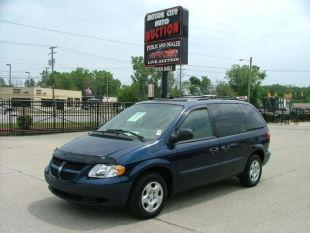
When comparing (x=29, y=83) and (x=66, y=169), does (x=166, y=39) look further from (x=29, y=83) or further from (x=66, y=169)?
(x=29, y=83)

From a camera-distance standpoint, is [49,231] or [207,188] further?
[207,188]

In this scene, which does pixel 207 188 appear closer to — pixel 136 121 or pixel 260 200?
pixel 260 200

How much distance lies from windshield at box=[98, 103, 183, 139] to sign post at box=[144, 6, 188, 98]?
27.8 feet

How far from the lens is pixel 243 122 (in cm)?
823

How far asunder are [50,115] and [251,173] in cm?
1338

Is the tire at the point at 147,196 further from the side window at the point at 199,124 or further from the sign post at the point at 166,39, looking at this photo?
the sign post at the point at 166,39

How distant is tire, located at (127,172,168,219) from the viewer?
5836 millimetres

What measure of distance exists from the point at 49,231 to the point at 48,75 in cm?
14594

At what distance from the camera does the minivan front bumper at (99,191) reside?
18.4 feet

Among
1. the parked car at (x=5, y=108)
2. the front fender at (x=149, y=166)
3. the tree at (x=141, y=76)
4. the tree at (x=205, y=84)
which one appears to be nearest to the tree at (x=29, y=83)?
the tree at (x=141, y=76)

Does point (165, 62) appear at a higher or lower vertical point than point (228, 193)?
higher

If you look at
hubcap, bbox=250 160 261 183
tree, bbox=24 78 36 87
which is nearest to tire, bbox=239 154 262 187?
hubcap, bbox=250 160 261 183

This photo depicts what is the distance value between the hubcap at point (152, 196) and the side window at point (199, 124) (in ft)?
3.54

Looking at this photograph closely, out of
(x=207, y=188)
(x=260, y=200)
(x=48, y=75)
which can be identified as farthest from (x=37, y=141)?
(x=48, y=75)
